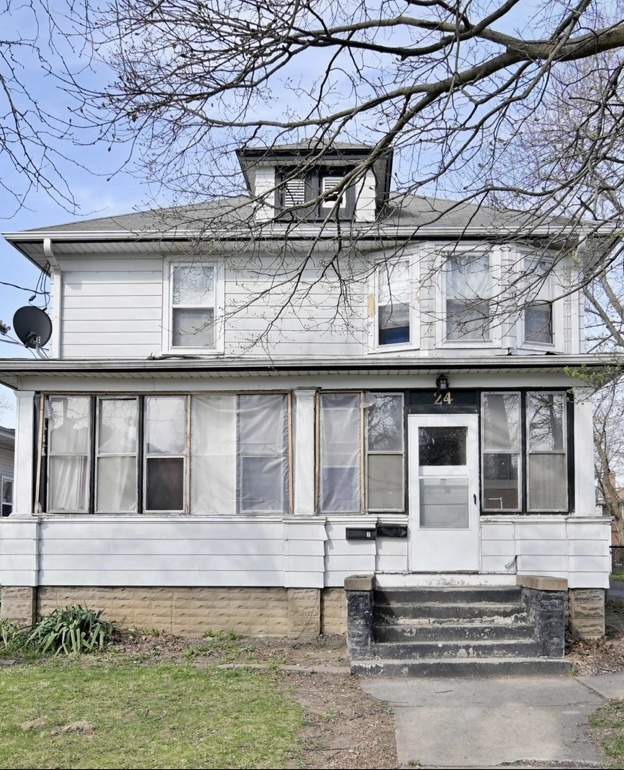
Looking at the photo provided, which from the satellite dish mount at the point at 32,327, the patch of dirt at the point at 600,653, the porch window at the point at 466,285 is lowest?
the patch of dirt at the point at 600,653

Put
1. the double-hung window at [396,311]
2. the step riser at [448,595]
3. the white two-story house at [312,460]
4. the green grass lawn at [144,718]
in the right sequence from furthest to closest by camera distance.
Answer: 1. the double-hung window at [396,311]
2. the white two-story house at [312,460]
3. the step riser at [448,595]
4. the green grass lawn at [144,718]

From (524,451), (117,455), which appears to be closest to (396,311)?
(524,451)

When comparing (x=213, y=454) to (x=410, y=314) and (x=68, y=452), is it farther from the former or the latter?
(x=410, y=314)

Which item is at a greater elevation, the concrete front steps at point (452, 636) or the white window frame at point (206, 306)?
the white window frame at point (206, 306)

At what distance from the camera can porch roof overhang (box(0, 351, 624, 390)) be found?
10.5 metres

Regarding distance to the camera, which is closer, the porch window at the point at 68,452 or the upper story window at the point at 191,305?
the porch window at the point at 68,452

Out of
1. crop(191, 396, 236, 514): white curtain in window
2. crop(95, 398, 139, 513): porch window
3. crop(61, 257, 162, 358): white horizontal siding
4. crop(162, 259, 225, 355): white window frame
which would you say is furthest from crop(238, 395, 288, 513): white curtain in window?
crop(61, 257, 162, 358): white horizontal siding

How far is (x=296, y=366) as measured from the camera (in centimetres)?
1062

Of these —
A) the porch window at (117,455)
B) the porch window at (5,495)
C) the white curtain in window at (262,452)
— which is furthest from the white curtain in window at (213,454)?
the porch window at (5,495)

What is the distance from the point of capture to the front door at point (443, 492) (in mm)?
10664

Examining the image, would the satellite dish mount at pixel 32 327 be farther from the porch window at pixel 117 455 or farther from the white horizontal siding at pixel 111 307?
the porch window at pixel 117 455

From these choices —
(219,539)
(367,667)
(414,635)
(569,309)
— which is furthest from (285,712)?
(569,309)

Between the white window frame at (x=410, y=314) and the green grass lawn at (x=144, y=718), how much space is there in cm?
467

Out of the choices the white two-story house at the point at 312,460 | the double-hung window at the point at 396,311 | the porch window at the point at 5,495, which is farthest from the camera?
the porch window at the point at 5,495
